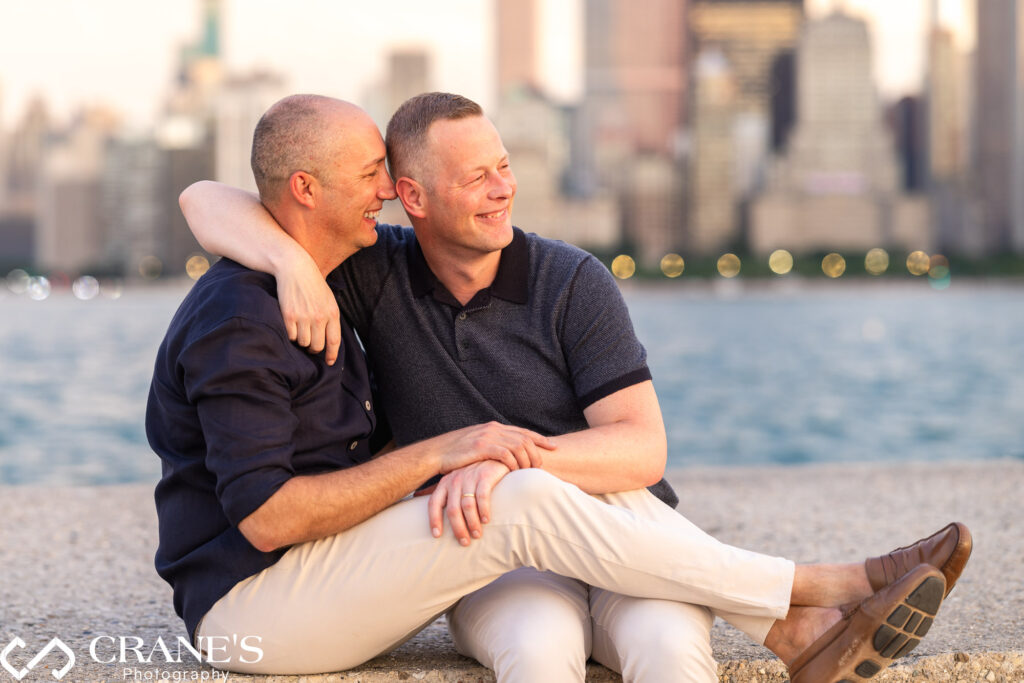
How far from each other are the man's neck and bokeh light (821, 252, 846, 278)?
12552 cm

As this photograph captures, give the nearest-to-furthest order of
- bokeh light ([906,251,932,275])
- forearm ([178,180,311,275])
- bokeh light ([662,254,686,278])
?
forearm ([178,180,311,275]), bokeh light ([662,254,686,278]), bokeh light ([906,251,932,275])

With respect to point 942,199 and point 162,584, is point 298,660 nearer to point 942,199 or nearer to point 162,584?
point 162,584

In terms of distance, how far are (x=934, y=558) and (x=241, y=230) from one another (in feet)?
6.80

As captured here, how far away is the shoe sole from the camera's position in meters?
3.12

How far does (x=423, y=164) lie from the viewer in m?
3.79

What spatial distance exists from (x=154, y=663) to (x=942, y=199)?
157 meters

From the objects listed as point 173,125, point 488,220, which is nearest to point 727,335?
point 488,220

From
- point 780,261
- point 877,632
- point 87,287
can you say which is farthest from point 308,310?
point 87,287

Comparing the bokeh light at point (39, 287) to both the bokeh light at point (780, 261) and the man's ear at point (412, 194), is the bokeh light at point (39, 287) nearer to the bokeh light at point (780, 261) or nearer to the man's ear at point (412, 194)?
the bokeh light at point (780, 261)

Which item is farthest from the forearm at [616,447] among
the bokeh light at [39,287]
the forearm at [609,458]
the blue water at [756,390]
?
the bokeh light at [39,287]

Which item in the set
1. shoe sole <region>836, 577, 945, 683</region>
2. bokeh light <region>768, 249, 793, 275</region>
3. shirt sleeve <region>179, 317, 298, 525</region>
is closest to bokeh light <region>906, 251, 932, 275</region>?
bokeh light <region>768, 249, 793, 275</region>

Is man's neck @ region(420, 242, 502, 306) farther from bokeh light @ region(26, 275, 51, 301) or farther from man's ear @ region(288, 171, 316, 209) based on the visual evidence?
bokeh light @ region(26, 275, 51, 301)

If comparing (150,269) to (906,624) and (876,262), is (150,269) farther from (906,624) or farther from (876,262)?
(906,624)

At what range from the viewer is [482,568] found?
10.5 ft
